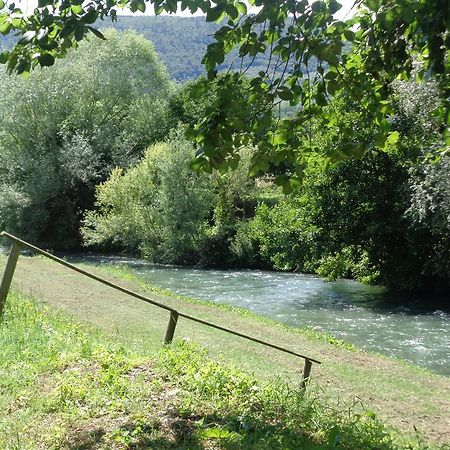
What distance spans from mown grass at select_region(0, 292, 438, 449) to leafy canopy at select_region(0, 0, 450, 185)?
2.26 meters

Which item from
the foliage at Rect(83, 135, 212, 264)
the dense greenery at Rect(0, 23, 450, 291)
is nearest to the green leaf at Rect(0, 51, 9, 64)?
the dense greenery at Rect(0, 23, 450, 291)

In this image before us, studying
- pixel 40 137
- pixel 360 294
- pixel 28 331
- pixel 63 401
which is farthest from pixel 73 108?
pixel 63 401

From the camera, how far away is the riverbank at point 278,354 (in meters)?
10.7

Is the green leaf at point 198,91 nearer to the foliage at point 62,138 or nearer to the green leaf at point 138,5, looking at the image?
the green leaf at point 138,5

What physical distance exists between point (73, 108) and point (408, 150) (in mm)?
24790

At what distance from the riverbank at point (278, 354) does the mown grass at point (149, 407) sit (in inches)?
65.3

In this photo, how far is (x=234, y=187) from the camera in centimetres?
4334

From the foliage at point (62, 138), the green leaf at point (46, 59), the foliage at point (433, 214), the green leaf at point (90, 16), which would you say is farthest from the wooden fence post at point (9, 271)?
the foliage at point (62, 138)

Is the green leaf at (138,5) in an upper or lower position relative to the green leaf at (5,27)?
upper

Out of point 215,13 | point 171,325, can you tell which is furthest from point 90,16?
point 171,325

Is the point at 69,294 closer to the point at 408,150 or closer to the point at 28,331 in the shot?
the point at 28,331

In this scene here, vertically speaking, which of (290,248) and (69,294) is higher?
(290,248)

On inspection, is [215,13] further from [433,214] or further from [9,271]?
[433,214]

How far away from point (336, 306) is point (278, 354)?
11.8 m
